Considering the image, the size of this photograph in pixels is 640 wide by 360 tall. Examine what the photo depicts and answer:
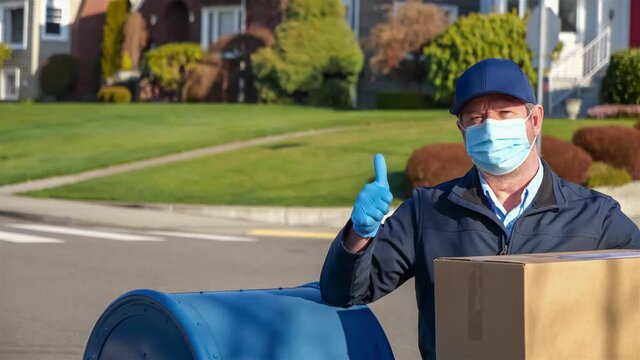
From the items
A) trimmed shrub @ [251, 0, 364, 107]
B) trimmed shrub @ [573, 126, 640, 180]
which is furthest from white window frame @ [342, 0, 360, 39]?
trimmed shrub @ [573, 126, 640, 180]

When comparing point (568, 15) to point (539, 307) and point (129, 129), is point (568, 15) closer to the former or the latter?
point (129, 129)

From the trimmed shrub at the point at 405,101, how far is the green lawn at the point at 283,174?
25.4ft

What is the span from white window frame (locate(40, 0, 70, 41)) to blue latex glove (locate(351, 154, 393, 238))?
5161 centimetres

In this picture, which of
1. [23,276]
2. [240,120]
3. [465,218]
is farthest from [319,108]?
[465,218]

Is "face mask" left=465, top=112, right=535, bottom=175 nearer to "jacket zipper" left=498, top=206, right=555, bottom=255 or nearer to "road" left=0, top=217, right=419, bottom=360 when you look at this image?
"jacket zipper" left=498, top=206, right=555, bottom=255

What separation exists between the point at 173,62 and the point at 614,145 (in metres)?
24.0

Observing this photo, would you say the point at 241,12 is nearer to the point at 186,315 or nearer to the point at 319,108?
the point at 319,108

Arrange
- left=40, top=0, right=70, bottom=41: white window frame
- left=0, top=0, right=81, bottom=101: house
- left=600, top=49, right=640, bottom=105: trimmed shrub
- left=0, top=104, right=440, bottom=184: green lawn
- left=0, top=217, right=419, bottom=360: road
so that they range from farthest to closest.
Result: 1. left=40, top=0, right=70, bottom=41: white window frame
2. left=0, top=0, right=81, bottom=101: house
3. left=600, top=49, right=640, bottom=105: trimmed shrub
4. left=0, top=104, right=440, bottom=184: green lawn
5. left=0, top=217, right=419, bottom=360: road

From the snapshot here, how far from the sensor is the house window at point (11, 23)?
184 feet

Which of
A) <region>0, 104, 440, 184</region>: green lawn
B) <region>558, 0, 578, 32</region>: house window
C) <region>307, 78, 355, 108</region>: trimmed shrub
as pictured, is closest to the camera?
<region>0, 104, 440, 184</region>: green lawn

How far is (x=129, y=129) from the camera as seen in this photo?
110 feet

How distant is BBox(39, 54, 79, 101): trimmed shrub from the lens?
5125cm

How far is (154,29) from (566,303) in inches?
1818

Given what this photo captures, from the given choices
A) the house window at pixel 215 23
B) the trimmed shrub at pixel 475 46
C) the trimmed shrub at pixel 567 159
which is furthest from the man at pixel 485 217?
the house window at pixel 215 23
